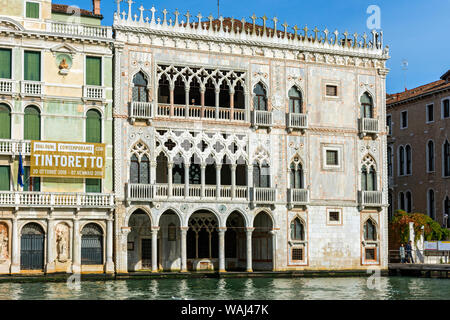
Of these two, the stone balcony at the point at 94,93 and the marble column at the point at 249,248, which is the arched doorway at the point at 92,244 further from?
the marble column at the point at 249,248

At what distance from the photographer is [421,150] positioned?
50.8 meters

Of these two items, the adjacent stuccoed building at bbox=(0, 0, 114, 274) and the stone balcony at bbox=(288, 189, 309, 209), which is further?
the stone balcony at bbox=(288, 189, 309, 209)

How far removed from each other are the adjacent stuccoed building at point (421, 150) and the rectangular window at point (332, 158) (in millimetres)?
12382

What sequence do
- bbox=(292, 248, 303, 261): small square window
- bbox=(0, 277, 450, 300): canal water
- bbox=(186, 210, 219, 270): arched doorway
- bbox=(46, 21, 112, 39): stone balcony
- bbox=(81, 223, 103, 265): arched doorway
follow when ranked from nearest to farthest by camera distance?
bbox=(0, 277, 450, 300): canal water → bbox=(81, 223, 103, 265): arched doorway → bbox=(46, 21, 112, 39): stone balcony → bbox=(292, 248, 303, 261): small square window → bbox=(186, 210, 219, 270): arched doorway

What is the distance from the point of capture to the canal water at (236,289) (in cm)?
2505

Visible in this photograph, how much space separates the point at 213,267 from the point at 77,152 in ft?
29.3

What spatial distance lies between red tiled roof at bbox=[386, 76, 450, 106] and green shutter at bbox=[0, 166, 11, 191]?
28.3m

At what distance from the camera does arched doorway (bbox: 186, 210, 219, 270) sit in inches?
1457

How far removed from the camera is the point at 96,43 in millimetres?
33906

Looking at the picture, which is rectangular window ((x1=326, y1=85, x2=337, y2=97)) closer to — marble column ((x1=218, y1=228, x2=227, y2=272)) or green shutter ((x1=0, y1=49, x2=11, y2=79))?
marble column ((x1=218, y1=228, x2=227, y2=272))

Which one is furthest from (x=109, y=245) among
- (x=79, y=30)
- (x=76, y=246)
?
(x=79, y=30)

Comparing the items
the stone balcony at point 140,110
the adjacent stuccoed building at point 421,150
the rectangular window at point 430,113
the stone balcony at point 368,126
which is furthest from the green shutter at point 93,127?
the rectangular window at point 430,113

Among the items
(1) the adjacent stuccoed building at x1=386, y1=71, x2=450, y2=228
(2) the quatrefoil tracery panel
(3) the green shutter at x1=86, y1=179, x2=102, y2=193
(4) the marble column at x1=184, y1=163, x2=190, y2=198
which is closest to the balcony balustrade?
(2) the quatrefoil tracery panel

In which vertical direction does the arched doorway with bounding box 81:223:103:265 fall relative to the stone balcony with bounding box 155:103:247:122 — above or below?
below
